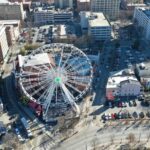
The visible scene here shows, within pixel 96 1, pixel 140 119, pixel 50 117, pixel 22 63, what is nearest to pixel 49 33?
pixel 96 1

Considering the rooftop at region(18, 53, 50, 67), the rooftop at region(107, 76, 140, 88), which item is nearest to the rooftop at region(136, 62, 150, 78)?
the rooftop at region(107, 76, 140, 88)

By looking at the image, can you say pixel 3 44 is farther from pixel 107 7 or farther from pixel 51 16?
pixel 107 7

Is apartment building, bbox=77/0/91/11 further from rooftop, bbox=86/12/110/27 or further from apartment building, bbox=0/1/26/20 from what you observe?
apartment building, bbox=0/1/26/20

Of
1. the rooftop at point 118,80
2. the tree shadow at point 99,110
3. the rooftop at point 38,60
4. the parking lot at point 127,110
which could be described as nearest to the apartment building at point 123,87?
the rooftop at point 118,80

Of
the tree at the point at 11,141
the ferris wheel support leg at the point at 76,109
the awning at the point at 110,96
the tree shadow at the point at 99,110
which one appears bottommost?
the tree at the point at 11,141

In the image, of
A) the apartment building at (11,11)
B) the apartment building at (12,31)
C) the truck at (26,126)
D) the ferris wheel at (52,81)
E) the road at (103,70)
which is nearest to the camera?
the truck at (26,126)

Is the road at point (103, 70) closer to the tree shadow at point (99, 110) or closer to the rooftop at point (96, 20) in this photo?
the tree shadow at point (99, 110)
